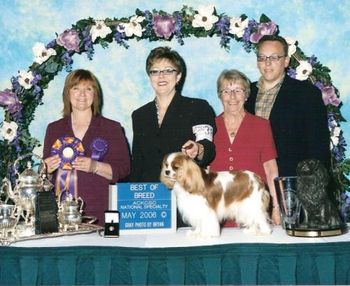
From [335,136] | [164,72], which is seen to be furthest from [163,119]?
[335,136]

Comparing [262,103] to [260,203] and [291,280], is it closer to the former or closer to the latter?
[260,203]

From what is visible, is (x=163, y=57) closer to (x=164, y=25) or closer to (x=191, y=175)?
(x=164, y=25)

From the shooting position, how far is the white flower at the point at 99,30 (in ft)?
11.3

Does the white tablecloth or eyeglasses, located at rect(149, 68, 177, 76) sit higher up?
eyeglasses, located at rect(149, 68, 177, 76)

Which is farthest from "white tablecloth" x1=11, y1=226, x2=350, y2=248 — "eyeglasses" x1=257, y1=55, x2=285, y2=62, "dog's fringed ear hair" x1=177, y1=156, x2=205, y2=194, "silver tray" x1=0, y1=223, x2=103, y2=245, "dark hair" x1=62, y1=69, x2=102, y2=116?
"eyeglasses" x1=257, y1=55, x2=285, y2=62

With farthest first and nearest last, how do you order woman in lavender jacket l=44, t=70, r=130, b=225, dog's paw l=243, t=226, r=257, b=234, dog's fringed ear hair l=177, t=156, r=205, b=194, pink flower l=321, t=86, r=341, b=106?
1. pink flower l=321, t=86, r=341, b=106
2. woman in lavender jacket l=44, t=70, r=130, b=225
3. dog's paw l=243, t=226, r=257, b=234
4. dog's fringed ear hair l=177, t=156, r=205, b=194

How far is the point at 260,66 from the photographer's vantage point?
9.91ft

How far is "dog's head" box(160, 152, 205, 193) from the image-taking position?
229cm

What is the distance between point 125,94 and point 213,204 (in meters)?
1.68

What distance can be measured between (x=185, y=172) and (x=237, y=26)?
1.48 meters

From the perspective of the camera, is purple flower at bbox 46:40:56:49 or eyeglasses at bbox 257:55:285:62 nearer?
eyeglasses at bbox 257:55:285:62

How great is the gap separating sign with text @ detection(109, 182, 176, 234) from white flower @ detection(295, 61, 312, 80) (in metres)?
1.39

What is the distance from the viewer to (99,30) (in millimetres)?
3434

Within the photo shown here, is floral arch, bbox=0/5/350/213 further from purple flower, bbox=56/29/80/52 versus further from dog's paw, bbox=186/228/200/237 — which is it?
dog's paw, bbox=186/228/200/237
